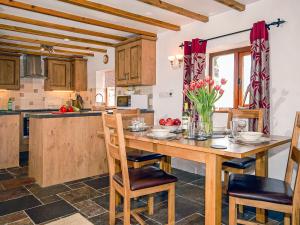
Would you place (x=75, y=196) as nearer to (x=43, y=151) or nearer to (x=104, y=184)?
(x=104, y=184)

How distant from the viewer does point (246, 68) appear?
3277mm

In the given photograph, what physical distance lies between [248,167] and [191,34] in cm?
222

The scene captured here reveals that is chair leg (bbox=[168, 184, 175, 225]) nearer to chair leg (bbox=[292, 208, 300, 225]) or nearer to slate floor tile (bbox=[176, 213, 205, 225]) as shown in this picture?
slate floor tile (bbox=[176, 213, 205, 225])

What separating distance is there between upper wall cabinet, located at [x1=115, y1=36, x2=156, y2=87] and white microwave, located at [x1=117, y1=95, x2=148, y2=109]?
270mm

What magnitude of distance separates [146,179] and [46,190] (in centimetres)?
173

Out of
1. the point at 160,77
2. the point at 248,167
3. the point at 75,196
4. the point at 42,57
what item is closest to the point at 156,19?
the point at 160,77

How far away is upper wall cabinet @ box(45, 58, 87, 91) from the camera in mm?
5961

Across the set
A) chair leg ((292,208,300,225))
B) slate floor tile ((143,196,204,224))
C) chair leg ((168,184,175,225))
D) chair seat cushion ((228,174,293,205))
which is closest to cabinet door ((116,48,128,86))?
slate floor tile ((143,196,204,224))

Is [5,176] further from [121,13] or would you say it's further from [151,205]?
[121,13]

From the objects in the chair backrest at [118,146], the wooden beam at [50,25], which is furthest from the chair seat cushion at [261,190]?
the wooden beam at [50,25]

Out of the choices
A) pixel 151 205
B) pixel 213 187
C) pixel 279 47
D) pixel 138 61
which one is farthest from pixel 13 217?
pixel 279 47

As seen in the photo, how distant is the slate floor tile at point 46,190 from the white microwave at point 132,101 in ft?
6.49

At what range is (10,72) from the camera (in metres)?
5.36

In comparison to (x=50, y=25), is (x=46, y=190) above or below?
below
